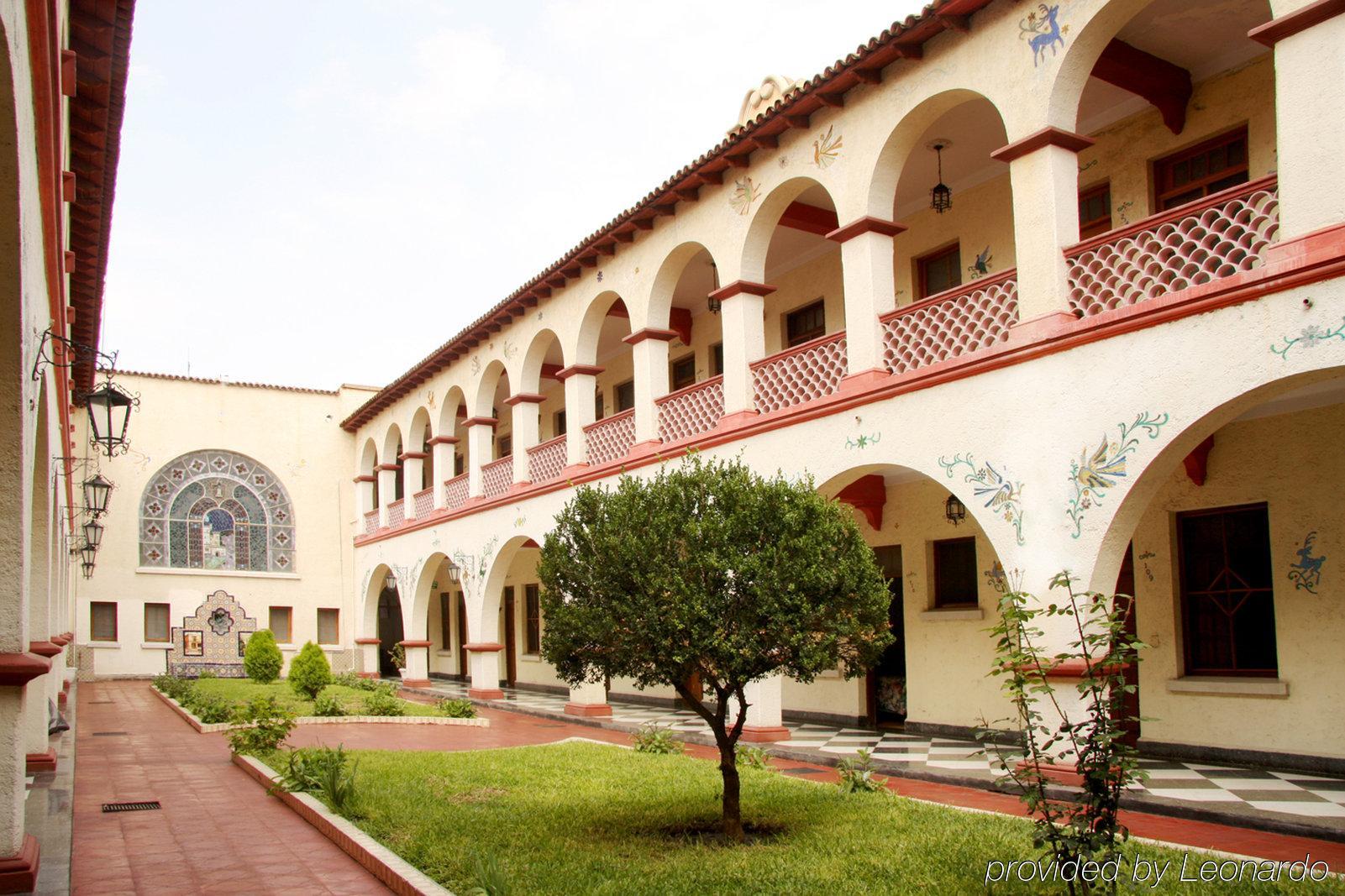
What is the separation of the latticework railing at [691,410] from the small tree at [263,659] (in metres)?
12.0

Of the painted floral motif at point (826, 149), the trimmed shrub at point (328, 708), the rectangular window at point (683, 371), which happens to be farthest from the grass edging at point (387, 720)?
the painted floral motif at point (826, 149)

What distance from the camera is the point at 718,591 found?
6633 millimetres

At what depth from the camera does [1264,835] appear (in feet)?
24.0

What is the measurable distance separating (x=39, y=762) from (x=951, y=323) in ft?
30.9

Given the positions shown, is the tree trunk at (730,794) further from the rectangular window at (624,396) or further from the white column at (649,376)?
the rectangular window at (624,396)

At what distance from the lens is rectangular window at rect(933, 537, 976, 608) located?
521 inches

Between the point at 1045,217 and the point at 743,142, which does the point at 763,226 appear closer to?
the point at 743,142

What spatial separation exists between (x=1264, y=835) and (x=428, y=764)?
23.8 feet

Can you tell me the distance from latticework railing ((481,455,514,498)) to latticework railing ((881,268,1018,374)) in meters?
9.60

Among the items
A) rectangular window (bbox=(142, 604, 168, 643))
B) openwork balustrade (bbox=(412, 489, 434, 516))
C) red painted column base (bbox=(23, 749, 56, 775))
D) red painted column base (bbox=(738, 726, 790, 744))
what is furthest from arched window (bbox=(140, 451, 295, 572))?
red painted column base (bbox=(738, 726, 790, 744))

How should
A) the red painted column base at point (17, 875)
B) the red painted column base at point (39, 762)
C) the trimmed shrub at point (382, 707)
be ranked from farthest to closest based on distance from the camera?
the trimmed shrub at point (382, 707)
the red painted column base at point (39, 762)
the red painted column base at point (17, 875)

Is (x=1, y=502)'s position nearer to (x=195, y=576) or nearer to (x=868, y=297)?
(x=868, y=297)

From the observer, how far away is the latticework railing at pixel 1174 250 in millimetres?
7871

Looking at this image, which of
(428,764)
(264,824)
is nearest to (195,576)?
(428,764)
